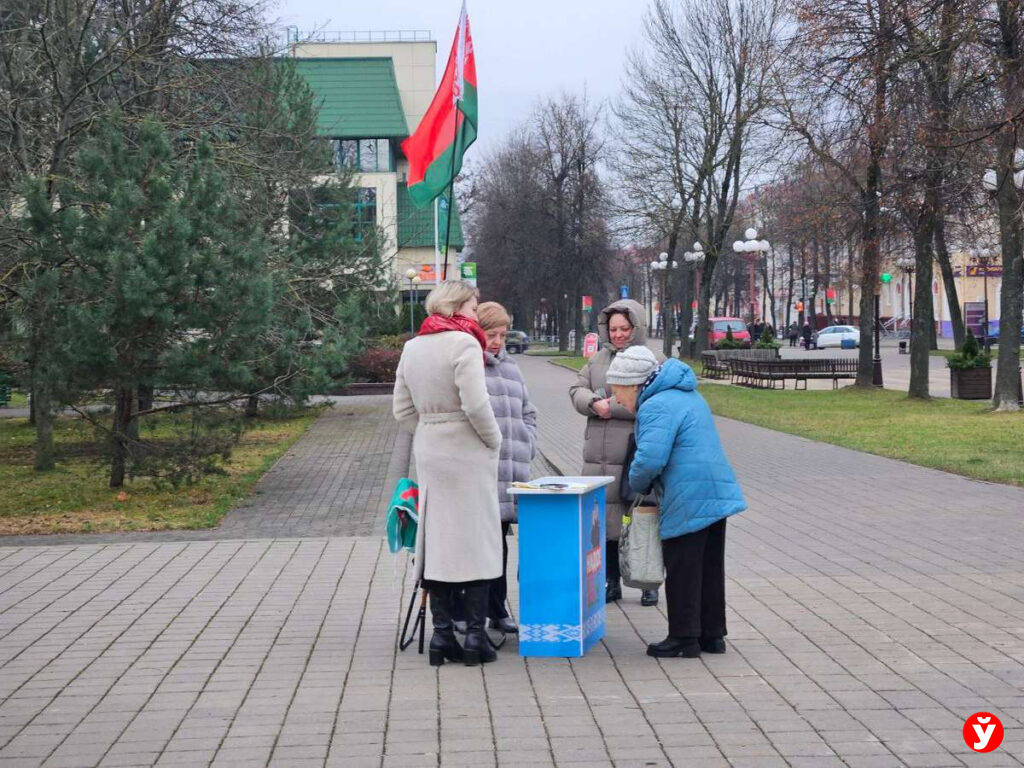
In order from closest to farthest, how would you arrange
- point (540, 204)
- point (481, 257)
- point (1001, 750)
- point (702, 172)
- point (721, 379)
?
1. point (1001, 750)
2. point (721, 379)
3. point (702, 172)
4. point (540, 204)
5. point (481, 257)

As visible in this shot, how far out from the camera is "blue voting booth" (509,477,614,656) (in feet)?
20.8

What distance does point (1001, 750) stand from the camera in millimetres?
4918

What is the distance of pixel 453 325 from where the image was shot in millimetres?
6332

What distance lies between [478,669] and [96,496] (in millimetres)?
8873

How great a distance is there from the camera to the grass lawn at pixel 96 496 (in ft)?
39.8

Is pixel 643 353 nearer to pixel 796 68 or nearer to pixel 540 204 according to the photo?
pixel 796 68

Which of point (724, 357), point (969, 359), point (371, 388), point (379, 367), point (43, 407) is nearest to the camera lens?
point (43, 407)

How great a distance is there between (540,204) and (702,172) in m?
28.2

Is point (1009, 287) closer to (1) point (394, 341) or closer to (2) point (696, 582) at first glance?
(2) point (696, 582)

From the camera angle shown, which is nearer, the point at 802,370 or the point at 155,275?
the point at 155,275

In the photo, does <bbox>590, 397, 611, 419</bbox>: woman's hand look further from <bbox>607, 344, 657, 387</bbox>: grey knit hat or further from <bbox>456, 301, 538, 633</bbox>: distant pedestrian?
<bbox>607, 344, 657, 387</bbox>: grey knit hat

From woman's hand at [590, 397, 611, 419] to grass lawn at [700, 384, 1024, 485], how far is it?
793 centimetres

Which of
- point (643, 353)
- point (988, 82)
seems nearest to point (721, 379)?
point (988, 82)

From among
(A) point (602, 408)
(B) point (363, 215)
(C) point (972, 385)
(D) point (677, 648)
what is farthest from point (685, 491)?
(B) point (363, 215)
